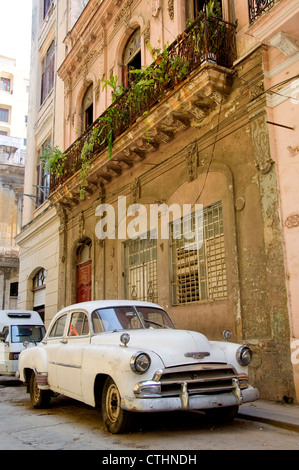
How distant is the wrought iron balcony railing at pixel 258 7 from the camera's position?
6.69 m

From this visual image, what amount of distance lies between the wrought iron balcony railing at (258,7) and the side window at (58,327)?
18.1 ft

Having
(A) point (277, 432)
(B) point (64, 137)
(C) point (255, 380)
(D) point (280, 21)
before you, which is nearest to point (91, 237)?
(B) point (64, 137)

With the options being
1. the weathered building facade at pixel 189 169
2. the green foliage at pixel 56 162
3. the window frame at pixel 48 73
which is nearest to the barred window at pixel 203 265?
the weathered building facade at pixel 189 169

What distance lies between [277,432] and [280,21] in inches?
216

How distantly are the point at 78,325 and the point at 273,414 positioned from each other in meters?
2.76

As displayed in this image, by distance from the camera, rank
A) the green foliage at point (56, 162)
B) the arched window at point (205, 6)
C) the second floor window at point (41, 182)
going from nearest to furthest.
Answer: the arched window at point (205, 6) → the green foliage at point (56, 162) → the second floor window at point (41, 182)

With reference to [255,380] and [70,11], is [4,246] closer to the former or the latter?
[70,11]

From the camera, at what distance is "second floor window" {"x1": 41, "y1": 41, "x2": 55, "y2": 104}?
19.8 m

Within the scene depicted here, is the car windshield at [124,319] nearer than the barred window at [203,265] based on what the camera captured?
Yes

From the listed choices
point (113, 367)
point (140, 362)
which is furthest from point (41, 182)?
point (140, 362)

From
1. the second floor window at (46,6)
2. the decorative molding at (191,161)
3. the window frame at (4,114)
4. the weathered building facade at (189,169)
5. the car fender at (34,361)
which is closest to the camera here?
the car fender at (34,361)

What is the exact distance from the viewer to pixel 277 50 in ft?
24.1

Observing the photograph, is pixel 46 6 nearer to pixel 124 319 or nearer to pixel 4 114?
pixel 124 319

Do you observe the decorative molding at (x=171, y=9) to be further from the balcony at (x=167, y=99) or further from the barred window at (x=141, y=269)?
the barred window at (x=141, y=269)
